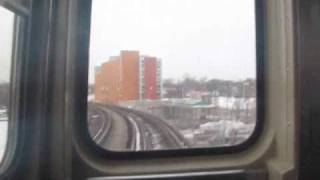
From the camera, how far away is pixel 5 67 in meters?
1.42

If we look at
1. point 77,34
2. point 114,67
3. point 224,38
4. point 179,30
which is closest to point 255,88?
point 224,38

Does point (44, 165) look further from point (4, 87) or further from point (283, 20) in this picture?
point (283, 20)

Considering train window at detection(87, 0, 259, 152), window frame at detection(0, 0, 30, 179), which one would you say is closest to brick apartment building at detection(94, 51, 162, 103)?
train window at detection(87, 0, 259, 152)

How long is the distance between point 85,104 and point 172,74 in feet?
1.47

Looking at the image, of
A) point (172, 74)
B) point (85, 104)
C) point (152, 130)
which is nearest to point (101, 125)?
point (85, 104)

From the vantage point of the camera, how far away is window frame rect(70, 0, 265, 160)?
176cm

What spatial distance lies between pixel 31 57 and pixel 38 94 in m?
0.15

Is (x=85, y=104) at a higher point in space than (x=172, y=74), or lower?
lower

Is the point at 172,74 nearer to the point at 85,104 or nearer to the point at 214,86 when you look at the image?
the point at 214,86

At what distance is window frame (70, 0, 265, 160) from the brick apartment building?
3.2 inches

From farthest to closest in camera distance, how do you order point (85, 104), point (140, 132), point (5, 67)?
point (140, 132) → point (85, 104) → point (5, 67)

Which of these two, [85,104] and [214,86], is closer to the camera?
[85,104]

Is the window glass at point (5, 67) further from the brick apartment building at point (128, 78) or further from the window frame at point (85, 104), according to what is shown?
the brick apartment building at point (128, 78)

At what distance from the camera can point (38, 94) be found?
1519 mm
